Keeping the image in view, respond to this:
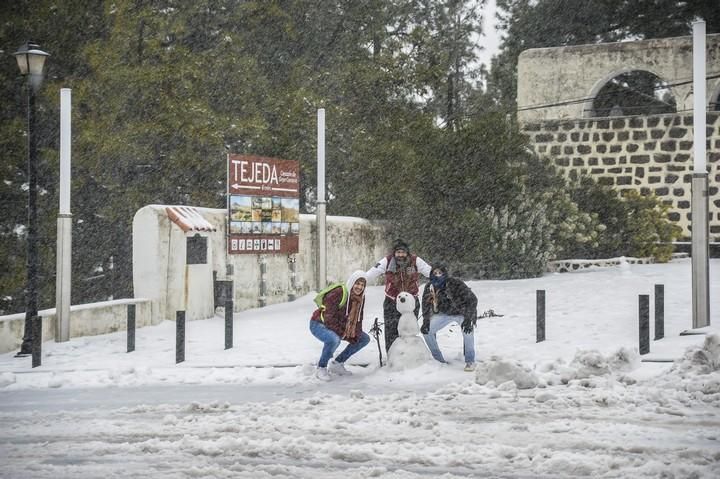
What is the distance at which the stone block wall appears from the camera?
22781mm

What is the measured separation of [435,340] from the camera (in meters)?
10.6

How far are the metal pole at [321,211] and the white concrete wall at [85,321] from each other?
4.25m

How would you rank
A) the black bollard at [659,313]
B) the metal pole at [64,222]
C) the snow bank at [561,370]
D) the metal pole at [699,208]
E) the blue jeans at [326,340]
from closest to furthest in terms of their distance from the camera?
the snow bank at [561,370]
the blue jeans at [326,340]
the black bollard at [659,313]
the metal pole at [699,208]
the metal pole at [64,222]

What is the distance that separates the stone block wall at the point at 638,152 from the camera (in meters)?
22.8

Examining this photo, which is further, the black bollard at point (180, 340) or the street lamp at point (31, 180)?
the street lamp at point (31, 180)

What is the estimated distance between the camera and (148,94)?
835 inches

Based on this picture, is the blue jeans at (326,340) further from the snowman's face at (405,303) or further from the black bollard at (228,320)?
the black bollard at (228,320)

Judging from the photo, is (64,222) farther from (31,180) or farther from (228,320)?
(228,320)

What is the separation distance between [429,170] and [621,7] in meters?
15.0

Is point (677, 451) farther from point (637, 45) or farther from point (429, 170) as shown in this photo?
point (637, 45)

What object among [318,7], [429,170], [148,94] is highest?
[318,7]

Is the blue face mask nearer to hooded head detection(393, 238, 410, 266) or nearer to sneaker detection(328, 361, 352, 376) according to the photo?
Result: hooded head detection(393, 238, 410, 266)

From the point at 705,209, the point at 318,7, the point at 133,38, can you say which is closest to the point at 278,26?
the point at 318,7

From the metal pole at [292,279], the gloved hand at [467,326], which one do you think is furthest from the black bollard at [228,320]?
the metal pole at [292,279]
